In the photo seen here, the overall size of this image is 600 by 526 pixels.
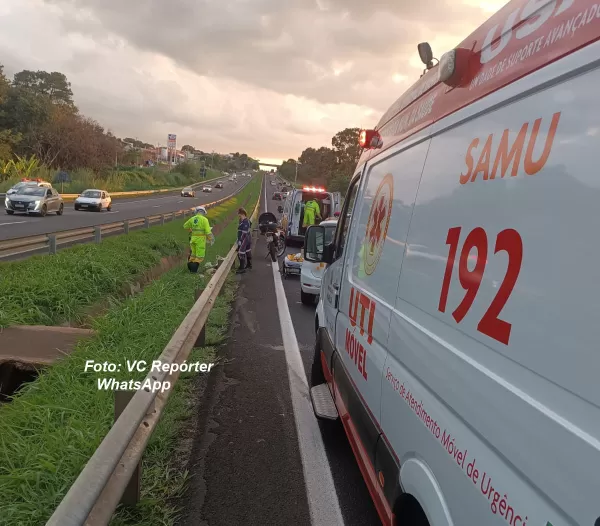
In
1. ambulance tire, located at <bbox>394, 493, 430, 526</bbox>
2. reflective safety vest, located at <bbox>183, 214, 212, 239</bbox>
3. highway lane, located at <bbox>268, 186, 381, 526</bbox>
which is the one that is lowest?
highway lane, located at <bbox>268, 186, 381, 526</bbox>

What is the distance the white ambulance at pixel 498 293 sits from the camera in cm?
130

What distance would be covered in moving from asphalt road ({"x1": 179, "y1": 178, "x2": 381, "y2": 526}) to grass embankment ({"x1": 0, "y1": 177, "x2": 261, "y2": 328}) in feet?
9.43

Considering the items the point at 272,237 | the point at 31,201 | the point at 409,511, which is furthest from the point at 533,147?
the point at 31,201

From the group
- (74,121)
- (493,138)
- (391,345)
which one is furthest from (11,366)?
(74,121)

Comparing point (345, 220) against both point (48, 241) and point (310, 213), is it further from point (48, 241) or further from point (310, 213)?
point (310, 213)

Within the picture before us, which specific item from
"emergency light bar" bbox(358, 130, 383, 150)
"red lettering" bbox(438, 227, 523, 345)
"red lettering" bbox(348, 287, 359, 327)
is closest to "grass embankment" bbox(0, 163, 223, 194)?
"emergency light bar" bbox(358, 130, 383, 150)

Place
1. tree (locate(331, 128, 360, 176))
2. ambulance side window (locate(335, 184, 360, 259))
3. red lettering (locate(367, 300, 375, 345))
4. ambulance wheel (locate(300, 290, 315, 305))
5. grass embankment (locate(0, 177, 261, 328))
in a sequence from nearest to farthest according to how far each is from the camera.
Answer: red lettering (locate(367, 300, 375, 345))
ambulance side window (locate(335, 184, 360, 259))
grass embankment (locate(0, 177, 261, 328))
ambulance wheel (locate(300, 290, 315, 305))
tree (locate(331, 128, 360, 176))

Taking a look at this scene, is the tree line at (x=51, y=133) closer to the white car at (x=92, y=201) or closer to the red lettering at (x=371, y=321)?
the white car at (x=92, y=201)

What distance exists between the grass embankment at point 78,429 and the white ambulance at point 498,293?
1483 mm

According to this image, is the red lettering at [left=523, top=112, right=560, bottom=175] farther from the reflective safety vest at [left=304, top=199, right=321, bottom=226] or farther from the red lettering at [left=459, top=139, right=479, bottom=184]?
the reflective safety vest at [left=304, top=199, right=321, bottom=226]

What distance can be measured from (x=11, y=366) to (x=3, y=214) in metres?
22.2

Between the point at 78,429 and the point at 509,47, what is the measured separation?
3.54 metres

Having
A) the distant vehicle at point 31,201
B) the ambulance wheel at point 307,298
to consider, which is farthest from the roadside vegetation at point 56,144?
the ambulance wheel at point 307,298

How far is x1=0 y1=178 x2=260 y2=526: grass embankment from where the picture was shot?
298 centimetres
